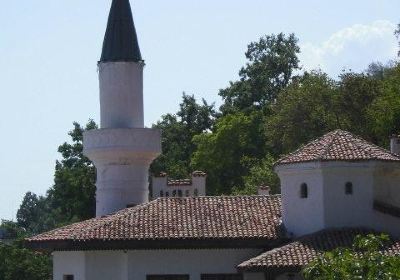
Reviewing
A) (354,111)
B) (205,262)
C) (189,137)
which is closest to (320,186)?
(205,262)

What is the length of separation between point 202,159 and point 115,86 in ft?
103

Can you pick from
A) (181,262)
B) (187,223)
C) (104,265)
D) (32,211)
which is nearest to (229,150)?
(187,223)

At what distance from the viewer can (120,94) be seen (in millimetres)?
47188

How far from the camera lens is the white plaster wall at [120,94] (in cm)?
4716

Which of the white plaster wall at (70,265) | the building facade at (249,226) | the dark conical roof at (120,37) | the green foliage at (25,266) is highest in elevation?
the dark conical roof at (120,37)

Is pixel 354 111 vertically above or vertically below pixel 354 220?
above

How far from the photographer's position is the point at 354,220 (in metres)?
39.3

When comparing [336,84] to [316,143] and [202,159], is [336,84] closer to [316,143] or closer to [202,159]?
[202,159]

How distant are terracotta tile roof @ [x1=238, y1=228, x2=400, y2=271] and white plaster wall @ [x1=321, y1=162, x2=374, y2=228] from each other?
42cm

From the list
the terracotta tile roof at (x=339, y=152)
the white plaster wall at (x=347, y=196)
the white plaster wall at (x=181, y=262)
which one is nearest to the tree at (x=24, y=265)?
the white plaster wall at (x=181, y=262)

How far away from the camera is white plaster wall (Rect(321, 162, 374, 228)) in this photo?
129 feet

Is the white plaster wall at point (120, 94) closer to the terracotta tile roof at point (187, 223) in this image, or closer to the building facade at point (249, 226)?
the terracotta tile roof at point (187, 223)

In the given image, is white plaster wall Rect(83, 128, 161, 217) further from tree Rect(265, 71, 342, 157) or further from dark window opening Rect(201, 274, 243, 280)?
tree Rect(265, 71, 342, 157)

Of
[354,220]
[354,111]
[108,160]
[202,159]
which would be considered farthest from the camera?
[202,159]
